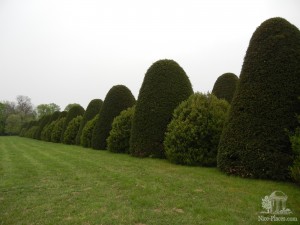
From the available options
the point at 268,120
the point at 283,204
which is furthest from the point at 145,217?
the point at 268,120

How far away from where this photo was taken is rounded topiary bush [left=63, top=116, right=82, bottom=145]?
27.1 metres

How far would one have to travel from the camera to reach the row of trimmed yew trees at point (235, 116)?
7789 millimetres

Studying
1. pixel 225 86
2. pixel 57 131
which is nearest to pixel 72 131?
pixel 57 131

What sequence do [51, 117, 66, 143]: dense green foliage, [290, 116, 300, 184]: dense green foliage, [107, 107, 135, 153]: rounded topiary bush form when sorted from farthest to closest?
[51, 117, 66, 143]: dense green foliage → [107, 107, 135, 153]: rounded topiary bush → [290, 116, 300, 184]: dense green foliage

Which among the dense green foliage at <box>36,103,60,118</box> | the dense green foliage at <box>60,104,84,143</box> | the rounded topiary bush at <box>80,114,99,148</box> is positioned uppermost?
the dense green foliage at <box>36,103,60,118</box>

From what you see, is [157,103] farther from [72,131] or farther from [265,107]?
[72,131]

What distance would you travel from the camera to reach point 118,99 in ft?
61.3

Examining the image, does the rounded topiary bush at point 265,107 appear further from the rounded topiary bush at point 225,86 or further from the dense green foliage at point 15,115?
the dense green foliage at point 15,115

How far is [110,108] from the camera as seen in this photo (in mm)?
18594

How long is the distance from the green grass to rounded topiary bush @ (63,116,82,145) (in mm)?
17907

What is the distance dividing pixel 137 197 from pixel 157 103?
7.48 metres

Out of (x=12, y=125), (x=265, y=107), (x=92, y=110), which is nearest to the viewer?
(x=265, y=107)
